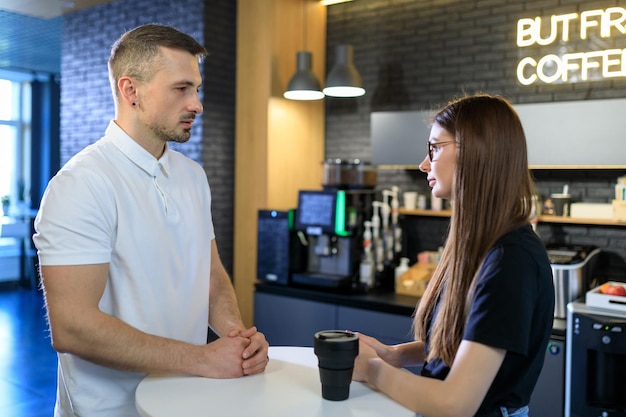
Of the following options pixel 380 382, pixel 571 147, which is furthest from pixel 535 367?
pixel 571 147

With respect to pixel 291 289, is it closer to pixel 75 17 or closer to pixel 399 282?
pixel 399 282

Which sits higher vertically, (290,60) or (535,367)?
(290,60)

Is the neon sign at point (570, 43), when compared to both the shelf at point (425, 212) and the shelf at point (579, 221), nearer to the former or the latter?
the shelf at point (579, 221)

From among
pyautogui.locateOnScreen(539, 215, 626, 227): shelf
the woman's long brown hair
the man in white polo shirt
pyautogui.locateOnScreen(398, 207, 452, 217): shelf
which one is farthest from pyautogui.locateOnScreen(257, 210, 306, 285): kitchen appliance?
the woman's long brown hair

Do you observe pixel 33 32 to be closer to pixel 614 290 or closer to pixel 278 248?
pixel 278 248

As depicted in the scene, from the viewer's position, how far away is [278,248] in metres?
4.44

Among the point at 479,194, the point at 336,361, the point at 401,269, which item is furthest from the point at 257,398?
the point at 401,269

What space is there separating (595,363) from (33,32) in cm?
707

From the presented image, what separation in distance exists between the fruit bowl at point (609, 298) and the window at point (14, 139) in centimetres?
891

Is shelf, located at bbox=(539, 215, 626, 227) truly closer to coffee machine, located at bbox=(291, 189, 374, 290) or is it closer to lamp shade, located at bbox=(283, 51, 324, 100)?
coffee machine, located at bbox=(291, 189, 374, 290)

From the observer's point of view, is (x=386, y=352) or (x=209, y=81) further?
(x=209, y=81)

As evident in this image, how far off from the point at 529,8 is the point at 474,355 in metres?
3.63

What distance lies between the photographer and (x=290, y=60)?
483 cm

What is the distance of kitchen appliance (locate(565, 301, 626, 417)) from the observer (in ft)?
10.2
